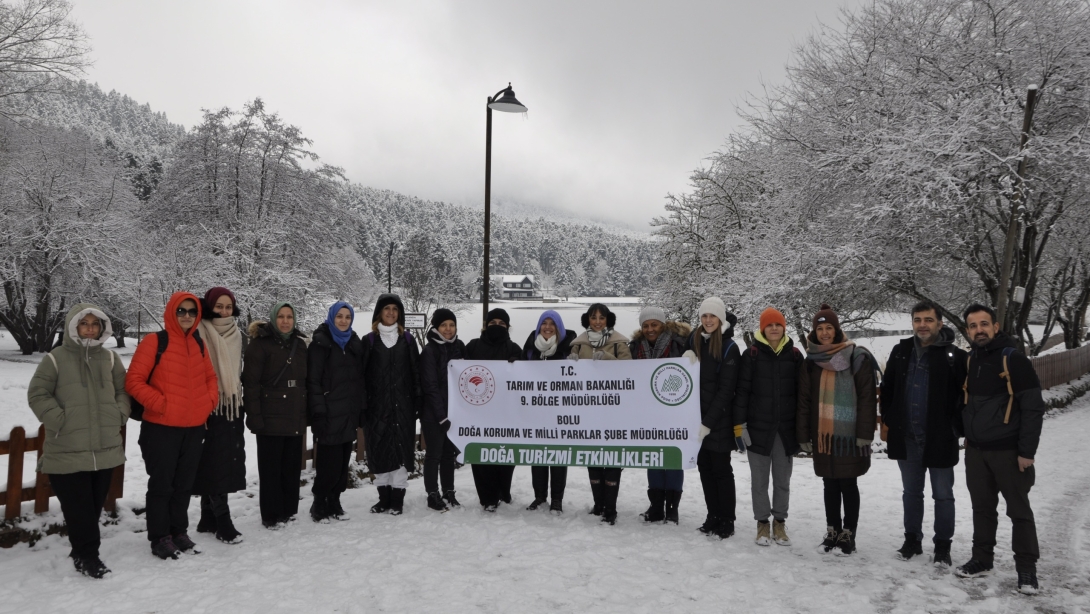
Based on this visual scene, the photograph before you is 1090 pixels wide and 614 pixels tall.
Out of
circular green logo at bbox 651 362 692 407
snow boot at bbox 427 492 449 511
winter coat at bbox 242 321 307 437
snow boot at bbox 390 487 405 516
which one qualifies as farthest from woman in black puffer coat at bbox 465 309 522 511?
winter coat at bbox 242 321 307 437

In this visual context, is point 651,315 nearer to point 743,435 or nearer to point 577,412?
point 577,412

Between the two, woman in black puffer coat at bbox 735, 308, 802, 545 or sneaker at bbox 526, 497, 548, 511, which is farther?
sneaker at bbox 526, 497, 548, 511

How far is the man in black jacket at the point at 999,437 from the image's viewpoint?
448 cm

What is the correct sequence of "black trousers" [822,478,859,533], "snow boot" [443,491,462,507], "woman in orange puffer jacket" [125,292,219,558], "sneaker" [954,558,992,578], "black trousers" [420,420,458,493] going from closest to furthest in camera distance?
"sneaker" [954,558,992,578] < "woman in orange puffer jacket" [125,292,219,558] < "black trousers" [822,478,859,533] < "black trousers" [420,420,458,493] < "snow boot" [443,491,462,507]

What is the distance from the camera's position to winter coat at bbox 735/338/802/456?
5.47 metres

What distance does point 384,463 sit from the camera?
6.33m

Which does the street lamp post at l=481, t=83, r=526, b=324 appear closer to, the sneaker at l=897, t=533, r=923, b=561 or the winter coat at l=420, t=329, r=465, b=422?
the winter coat at l=420, t=329, r=465, b=422

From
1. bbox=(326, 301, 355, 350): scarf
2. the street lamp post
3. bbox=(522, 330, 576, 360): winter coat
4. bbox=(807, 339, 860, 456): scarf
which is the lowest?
bbox=(807, 339, 860, 456): scarf

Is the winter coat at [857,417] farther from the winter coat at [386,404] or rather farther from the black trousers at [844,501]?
the winter coat at [386,404]

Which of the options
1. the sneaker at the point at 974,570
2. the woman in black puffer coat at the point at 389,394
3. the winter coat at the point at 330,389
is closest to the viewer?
the sneaker at the point at 974,570

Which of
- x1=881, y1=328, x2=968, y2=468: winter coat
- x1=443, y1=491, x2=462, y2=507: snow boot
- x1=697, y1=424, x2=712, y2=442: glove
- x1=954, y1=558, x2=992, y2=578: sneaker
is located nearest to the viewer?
x1=954, y1=558, x2=992, y2=578: sneaker

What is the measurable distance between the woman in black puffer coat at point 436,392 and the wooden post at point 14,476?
10.5 ft

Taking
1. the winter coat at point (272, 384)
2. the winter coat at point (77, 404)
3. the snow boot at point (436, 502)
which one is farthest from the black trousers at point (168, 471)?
the snow boot at point (436, 502)

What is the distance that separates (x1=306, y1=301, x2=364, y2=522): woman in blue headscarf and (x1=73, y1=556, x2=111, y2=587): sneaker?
179 cm
